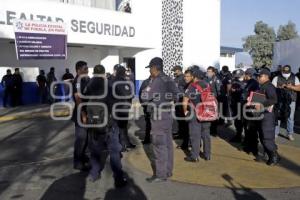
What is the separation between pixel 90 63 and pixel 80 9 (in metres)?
4.09

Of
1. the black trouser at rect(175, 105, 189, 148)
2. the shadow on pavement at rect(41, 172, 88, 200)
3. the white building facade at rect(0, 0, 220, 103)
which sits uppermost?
the white building facade at rect(0, 0, 220, 103)

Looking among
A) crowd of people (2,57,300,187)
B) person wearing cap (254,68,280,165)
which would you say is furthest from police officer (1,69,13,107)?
person wearing cap (254,68,280,165)

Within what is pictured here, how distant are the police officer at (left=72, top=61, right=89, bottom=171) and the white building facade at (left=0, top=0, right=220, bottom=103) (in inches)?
455

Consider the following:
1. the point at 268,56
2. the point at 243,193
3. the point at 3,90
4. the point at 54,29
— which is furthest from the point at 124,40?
the point at 268,56

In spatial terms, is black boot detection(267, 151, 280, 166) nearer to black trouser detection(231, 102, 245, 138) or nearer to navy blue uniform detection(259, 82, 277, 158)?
navy blue uniform detection(259, 82, 277, 158)

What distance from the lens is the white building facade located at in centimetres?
1964

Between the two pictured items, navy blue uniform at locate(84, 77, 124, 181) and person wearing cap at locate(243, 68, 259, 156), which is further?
person wearing cap at locate(243, 68, 259, 156)

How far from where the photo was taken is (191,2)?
26719 mm

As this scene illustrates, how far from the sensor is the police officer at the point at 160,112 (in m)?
6.76

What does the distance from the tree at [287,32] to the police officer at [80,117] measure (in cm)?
5754

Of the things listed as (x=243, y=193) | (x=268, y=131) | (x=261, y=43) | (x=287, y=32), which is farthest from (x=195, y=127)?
(x=287, y=32)

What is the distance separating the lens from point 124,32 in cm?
2350

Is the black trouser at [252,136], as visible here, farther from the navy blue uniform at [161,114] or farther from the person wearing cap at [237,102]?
the navy blue uniform at [161,114]

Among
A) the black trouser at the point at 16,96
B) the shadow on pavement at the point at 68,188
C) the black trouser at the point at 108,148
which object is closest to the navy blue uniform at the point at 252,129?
the black trouser at the point at 108,148
